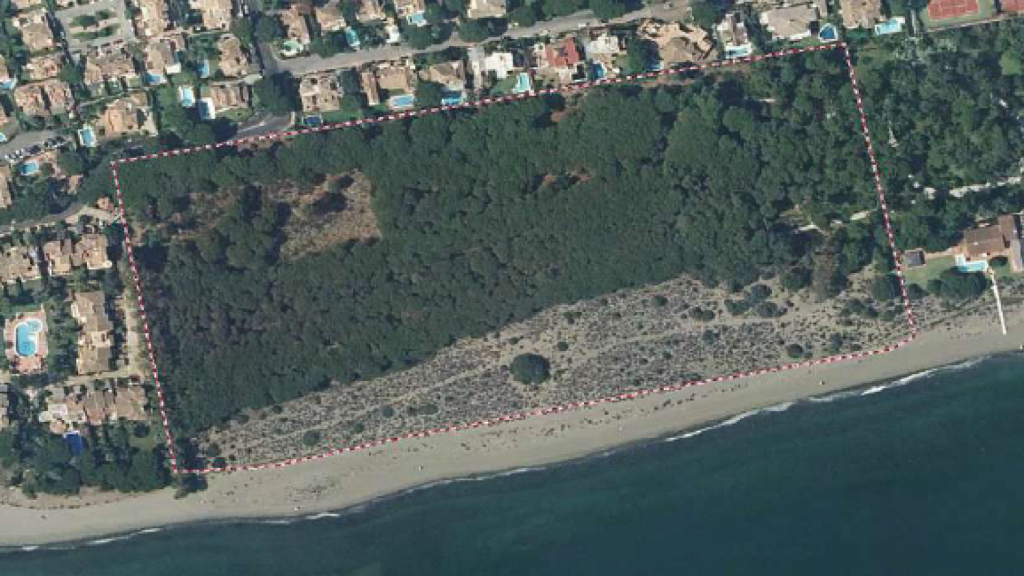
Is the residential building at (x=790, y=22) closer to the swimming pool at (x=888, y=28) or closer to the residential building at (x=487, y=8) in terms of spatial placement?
the swimming pool at (x=888, y=28)

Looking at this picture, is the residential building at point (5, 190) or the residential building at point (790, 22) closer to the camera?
the residential building at point (790, 22)

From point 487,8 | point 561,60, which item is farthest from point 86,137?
point 561,60

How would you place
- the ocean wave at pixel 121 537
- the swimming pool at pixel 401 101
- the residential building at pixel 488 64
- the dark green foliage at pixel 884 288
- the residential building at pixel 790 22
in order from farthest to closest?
1. the ocean wave at pixel 121 537
2. the swimming pool at pixel 401 101
3. the residential building at pixel 488 64
4. the residential building at pixel 790 22
5. the dark green foliage at pixel 884 288

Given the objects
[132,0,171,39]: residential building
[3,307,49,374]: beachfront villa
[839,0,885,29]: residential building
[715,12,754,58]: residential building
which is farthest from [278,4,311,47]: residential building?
[839,0,885,29]: residential building

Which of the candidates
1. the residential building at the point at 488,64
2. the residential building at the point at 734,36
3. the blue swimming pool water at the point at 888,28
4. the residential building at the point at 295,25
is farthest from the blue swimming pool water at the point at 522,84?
the blue swimming pool water at the point at 888,28

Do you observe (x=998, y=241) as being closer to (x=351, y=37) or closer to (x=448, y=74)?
(x=448, y=74)

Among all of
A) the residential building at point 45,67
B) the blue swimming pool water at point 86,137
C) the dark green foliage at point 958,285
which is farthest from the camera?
the residential building at point 45,67
